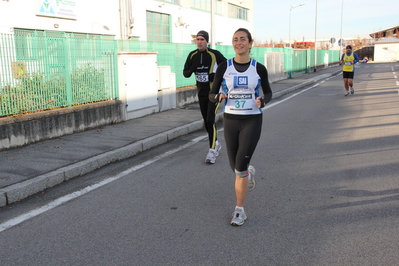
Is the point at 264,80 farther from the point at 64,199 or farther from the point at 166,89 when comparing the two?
the point at 166,89

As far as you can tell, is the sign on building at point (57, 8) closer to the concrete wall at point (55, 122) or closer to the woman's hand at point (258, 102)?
the concrete wall at point (55, 122)

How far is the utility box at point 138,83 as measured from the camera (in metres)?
10.3

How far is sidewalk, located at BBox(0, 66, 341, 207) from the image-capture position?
210 inches

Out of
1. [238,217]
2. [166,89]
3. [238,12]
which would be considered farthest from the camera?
[238,12]

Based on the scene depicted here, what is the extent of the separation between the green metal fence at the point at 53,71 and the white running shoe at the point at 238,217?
5.16 m

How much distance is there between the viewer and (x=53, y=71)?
8.36 metres

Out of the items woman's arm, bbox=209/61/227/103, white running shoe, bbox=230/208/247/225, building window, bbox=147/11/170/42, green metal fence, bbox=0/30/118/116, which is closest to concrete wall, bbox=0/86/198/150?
green metal fence, bbox=0/30/118/116

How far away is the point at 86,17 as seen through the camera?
2258cm

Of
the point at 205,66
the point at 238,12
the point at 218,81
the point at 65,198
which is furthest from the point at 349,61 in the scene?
the point at 238,12

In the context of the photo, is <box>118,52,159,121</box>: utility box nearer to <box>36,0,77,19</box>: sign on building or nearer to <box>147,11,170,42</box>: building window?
<box>36,0,77,19</box>: sign on building

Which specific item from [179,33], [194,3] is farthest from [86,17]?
[194,3]

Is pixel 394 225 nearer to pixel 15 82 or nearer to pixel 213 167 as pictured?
pixel 213 167

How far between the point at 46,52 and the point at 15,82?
1.00 meters

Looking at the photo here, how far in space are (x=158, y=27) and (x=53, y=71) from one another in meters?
22.6
